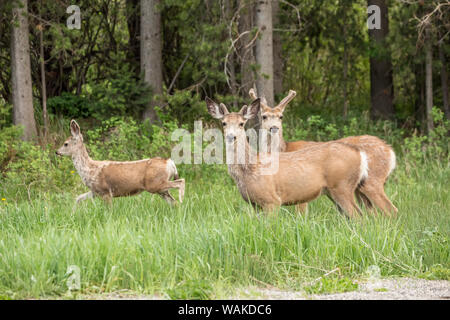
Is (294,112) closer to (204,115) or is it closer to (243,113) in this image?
(204,115)

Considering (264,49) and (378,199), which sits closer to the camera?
(378,199)

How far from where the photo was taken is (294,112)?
16.8 m

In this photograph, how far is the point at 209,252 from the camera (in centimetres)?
669

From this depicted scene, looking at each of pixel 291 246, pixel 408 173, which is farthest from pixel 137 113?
pixel 291 246

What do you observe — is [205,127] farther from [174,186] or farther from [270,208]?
[270,208]

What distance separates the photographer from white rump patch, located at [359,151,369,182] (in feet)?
27.6

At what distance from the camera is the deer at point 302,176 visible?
323 inches

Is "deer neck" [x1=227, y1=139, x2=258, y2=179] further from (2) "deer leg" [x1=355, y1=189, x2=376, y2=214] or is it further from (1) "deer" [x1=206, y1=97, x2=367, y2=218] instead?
(2) "deer leg" [x1=355, y1=189, x2=376, y2=214]

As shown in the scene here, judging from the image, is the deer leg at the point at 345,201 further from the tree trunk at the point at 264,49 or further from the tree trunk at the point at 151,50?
the tree trunk at the point at 151,50

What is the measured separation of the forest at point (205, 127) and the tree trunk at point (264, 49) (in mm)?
26

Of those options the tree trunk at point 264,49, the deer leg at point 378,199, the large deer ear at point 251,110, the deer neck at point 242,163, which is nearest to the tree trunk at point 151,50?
the tree trunk at point 264,49

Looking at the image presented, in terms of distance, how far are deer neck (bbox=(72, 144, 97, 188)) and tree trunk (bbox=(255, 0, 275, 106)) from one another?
400 cm

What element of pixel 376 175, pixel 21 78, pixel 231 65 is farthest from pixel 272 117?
pixel 21 78

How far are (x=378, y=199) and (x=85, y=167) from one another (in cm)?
408
